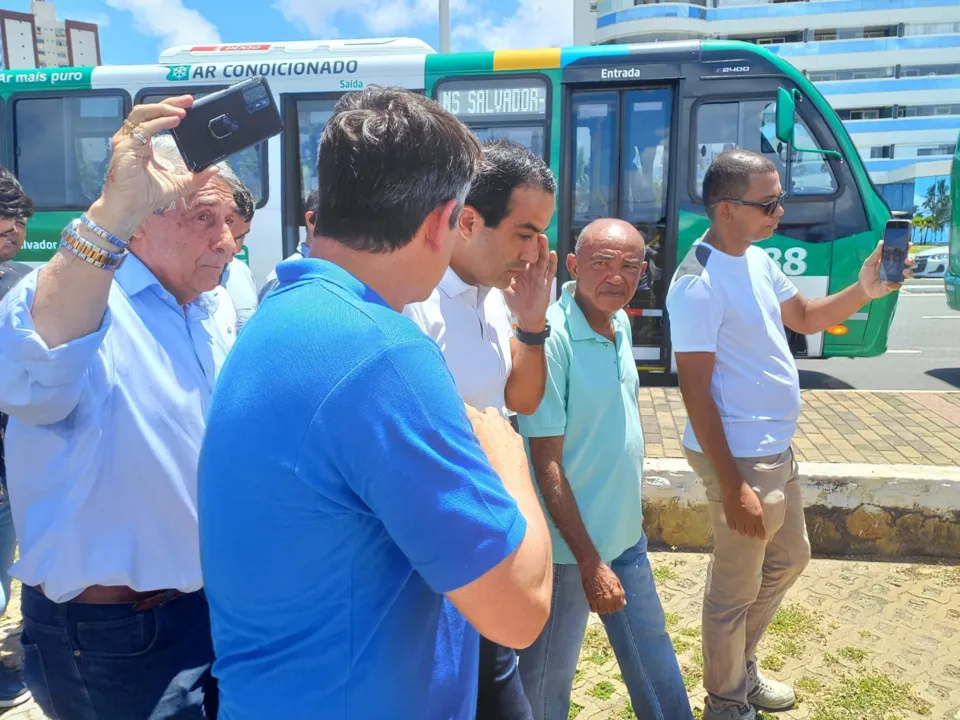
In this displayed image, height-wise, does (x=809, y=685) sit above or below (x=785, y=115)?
below

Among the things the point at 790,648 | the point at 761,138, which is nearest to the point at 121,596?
the point at 790,648

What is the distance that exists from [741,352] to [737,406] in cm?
19

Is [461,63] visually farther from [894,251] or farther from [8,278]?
[894,251]

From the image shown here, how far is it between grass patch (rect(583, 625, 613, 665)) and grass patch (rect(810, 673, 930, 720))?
0.84 m

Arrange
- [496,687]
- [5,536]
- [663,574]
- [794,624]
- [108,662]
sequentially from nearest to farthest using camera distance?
[108,662] → [496,687] → [5,536] → [794,624] → [663,574]

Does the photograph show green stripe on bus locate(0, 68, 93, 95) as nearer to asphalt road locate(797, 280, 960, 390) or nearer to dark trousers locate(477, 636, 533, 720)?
dark trousers locate(477, 636, 533, 720)

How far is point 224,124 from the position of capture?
167 cm

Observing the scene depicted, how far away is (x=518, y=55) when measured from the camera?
7.55 metres

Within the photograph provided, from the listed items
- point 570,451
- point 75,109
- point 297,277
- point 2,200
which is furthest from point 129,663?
point 75,109

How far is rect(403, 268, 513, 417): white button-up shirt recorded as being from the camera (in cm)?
192

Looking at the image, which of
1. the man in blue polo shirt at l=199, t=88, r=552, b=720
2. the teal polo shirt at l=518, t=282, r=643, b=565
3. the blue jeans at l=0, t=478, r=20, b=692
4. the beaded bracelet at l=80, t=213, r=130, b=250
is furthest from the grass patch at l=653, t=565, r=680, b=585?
the beaded bracelet at l=80, t=213, r=130, b=250

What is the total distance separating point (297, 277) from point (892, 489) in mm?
3761

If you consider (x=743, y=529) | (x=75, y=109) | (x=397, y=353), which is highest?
(x=75, y=109)

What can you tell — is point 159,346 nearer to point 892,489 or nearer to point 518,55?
point 892,489
